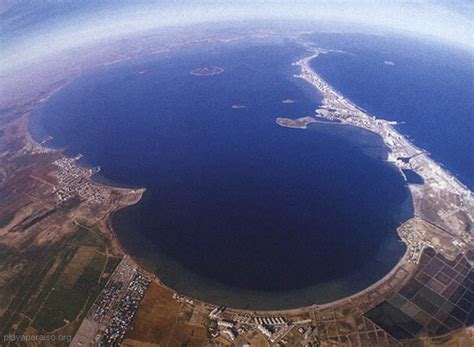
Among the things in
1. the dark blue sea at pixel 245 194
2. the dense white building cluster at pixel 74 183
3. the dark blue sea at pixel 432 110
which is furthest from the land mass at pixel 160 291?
the dark blue sea at pixel 432 110

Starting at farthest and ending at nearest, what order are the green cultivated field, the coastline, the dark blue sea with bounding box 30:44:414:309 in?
1. the dark blue sea with bounding box 30:44:414:309
2. the coastline
3. the green cultivated field

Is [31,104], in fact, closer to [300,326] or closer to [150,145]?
[150,145]

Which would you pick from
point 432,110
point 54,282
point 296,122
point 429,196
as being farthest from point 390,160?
point 54,282

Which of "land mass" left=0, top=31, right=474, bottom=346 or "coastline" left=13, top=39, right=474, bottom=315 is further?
"coastline" left=13, top=39, right=474, bottom=315

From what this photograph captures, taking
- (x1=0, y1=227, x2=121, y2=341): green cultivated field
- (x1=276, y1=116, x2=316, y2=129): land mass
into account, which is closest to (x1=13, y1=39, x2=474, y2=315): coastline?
(x1=0, y1=227, x2=121, y2=341): green cultivated field

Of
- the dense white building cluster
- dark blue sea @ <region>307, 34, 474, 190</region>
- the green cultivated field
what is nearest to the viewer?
the green cultivated field

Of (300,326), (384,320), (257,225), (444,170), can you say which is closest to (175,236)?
(257,225)

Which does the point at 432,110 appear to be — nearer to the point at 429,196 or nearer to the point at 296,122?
the point at 296,122

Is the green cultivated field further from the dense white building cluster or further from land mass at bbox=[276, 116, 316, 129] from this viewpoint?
land mass at bbox=[276, 116, 316, 129]
